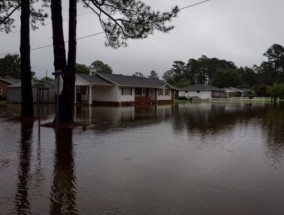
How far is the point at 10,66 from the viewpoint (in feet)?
363

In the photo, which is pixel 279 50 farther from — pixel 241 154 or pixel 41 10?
pixel 241 154

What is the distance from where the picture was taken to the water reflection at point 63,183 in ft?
19.9

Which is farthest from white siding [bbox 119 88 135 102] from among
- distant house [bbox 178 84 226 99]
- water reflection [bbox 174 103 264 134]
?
distant house [bbox 178 84 226 99]

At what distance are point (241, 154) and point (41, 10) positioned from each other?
16.3 meters

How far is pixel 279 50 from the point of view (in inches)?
5118

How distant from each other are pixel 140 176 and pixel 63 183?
1576 millimetres

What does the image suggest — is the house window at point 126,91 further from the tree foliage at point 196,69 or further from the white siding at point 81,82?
the tree foliage at point 196,69

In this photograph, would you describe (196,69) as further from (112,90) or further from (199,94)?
(112,90)

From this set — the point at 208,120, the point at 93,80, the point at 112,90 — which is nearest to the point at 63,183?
the point at 208,120

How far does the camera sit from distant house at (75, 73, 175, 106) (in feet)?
156

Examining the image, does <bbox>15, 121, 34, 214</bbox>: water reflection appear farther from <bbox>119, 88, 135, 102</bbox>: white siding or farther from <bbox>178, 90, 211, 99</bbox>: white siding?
<bbox>178, 90, 211, 99</bbox>: white siding

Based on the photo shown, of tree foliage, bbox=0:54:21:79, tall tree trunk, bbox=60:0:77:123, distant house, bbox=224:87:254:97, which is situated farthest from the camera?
tree foliage, bbox=0:54:21:79

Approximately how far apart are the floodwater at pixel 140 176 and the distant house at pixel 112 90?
33404 millimetres

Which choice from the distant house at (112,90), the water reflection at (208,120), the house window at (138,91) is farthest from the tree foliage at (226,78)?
the water reflection at (208,120)
